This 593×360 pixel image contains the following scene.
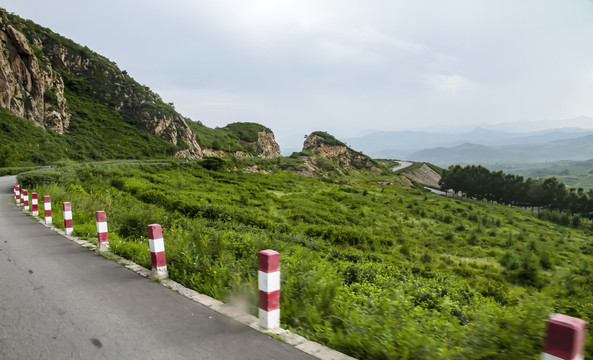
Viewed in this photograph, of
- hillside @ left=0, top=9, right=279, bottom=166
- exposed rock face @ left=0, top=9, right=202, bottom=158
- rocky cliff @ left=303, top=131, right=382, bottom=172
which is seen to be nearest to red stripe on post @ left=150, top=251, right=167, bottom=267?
hillside @ left=0, top=9, right=279, bottom=166

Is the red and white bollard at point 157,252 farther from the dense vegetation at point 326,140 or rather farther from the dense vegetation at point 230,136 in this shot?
the dense vegetation at point 326,140

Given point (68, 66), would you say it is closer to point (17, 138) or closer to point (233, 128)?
point (17, 138)

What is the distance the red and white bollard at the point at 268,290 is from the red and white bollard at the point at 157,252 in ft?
8.15

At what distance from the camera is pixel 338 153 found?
111250 mm

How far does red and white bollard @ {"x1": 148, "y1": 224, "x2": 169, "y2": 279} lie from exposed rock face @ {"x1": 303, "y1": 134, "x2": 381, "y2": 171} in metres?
100

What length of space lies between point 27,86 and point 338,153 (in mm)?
82275

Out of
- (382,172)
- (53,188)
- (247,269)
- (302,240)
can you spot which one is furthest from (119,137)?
(382,172)

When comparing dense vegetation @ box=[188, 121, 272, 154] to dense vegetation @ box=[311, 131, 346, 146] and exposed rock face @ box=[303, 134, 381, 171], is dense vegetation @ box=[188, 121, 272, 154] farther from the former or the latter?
exposed rock face @ box=[303, 134, 381, 171]

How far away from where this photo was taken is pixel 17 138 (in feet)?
133

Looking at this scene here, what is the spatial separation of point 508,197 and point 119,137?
3286 inches

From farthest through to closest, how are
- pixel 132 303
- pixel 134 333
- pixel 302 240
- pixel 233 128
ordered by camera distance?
pixel 233 128, pixel 302 240, pixel 132 303, pixel 134 333

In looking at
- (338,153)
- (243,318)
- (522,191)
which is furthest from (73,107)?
(522,191)

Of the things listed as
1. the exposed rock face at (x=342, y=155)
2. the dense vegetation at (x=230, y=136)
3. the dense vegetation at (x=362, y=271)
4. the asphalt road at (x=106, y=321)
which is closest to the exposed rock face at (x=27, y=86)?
the dense vegetation at (x=362, y=271)

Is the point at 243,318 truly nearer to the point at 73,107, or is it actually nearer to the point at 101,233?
the point at 101,233
